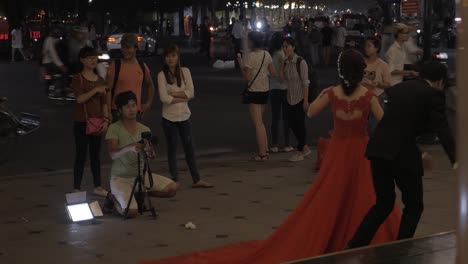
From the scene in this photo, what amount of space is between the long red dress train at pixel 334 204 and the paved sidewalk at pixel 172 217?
82cm

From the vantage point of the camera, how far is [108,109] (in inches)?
437

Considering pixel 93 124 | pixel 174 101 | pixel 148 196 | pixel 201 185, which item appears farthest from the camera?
pixel 201 185

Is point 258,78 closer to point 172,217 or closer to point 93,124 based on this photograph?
point 93,124

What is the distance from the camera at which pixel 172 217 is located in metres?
10.0

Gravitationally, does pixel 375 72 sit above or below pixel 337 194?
above

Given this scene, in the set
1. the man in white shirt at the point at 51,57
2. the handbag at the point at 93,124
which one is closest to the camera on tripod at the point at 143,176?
the handbag at the point at 93,124

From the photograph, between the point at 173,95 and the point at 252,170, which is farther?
the point at 252,170

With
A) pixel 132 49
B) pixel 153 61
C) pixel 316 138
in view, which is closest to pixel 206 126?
pixel 316 138

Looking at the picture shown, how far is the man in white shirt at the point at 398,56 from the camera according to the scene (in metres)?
13.6

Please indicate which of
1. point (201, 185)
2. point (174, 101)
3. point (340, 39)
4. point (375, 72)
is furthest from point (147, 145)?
point (340, 39)

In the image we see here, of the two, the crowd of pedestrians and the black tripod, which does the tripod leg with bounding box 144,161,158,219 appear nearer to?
the black tripod

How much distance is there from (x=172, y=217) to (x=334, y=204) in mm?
2416

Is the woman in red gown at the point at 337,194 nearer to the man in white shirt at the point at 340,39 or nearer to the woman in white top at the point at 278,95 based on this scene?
the woman in white top at the point at 278,95

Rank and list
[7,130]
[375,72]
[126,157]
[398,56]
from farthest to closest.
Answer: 1. [398,56]
2. [7,130]
3. [375,72]
4. [126,157]
